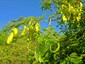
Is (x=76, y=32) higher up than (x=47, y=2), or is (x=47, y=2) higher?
(x=47, y=2)

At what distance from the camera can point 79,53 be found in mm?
3949

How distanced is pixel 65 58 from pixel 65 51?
0.51 feet

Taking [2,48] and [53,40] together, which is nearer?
[53,40]

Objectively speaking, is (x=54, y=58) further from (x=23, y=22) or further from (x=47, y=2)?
(x=47, y=2)

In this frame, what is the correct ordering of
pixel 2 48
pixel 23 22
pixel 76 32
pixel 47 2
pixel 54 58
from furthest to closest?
pixel 2 48
pixel 47 2
pixel 76 32
pixel 54 58
pixel 23 22

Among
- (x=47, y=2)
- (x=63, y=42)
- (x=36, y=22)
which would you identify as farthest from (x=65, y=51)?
(x=47, y=2)

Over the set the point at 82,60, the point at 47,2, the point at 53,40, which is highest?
the point at 47,2

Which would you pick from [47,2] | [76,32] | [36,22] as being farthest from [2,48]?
[36,22]

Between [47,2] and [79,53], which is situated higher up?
[47,2]

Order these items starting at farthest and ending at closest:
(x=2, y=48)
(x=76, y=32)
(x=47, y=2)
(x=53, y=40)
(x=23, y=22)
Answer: (x=2, y=48), (x=47, y=2), (x=76, y=32), (x=53, y=40), (x=23, y=22)

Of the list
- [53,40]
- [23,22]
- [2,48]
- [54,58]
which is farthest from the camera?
[2,48]

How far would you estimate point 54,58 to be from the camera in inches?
149

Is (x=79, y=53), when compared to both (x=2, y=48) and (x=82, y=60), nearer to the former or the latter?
(x=82, y=60)

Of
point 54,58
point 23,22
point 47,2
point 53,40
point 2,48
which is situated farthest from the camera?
point 2,48
